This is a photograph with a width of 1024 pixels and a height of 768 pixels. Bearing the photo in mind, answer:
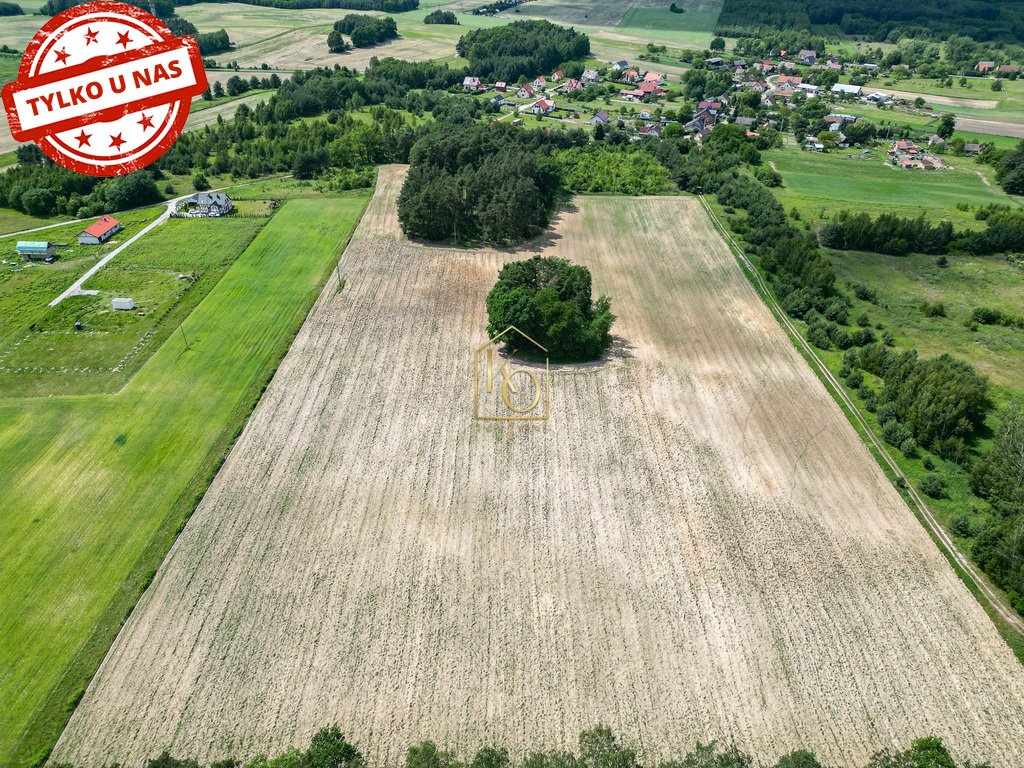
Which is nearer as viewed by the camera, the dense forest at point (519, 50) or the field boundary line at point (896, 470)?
the field boundary line at point (896, 470)

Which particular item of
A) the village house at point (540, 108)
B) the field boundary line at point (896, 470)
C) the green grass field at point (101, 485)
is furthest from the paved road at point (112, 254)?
the field boundary line at point (896, 470)

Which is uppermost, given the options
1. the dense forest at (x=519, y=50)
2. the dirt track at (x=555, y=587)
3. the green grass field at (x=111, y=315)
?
the dense forest at (x=519, y=50)

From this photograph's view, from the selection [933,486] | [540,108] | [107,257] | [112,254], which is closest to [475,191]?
[112,254]

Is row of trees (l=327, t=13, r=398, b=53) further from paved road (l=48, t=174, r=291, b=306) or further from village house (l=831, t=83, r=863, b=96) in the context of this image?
village house (l=831, t=83, r=863, b=96)

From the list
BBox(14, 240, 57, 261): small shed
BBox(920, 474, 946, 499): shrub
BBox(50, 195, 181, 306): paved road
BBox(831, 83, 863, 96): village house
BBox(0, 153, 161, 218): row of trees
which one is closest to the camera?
BBox(920, 474, 946, 499): shrub

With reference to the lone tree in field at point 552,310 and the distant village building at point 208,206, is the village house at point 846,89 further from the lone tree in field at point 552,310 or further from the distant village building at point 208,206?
Answer: the distant village building at point 208,206

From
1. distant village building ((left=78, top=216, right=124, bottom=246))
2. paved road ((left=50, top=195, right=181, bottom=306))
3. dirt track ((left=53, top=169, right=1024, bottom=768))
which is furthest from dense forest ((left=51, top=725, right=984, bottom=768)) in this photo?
distant village building ((left=78, top=216, right=124, bottom=246))

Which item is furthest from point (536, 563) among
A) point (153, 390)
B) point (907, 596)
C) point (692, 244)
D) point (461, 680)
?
point (692, 244)
